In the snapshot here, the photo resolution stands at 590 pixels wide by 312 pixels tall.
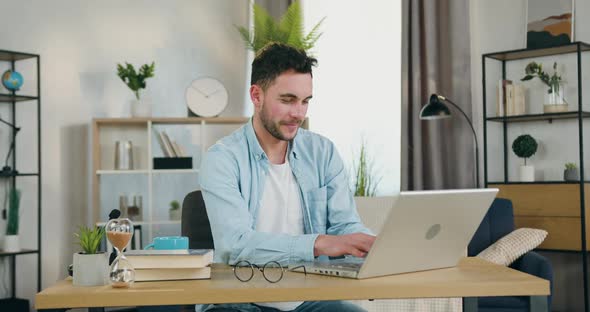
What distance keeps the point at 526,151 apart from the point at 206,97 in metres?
2.23

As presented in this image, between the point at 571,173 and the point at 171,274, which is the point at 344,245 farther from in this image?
the point at 571,173

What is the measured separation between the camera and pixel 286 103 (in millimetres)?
2189

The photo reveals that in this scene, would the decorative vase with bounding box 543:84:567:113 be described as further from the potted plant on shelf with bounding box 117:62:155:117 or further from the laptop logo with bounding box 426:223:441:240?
the laptop logo with bounding box 426:223:441:240

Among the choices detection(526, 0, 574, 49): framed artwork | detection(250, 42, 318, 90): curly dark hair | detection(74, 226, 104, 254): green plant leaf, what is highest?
detection(526, 0, 574, 49): framed artwork

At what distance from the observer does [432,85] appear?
488 centimetres

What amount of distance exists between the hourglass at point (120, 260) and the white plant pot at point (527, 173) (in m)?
3.34

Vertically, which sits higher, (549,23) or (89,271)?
(549,23)

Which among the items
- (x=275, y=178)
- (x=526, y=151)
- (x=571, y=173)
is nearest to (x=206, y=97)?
(x=526, y=151)

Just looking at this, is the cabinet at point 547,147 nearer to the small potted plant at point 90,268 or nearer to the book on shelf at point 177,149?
the book on shelf at point 177,149

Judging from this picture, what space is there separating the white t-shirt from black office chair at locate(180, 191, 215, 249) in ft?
1.15

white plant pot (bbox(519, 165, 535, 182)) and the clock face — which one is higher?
the clock face

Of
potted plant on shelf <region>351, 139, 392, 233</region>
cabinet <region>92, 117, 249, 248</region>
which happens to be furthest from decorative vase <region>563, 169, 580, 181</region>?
cabinet <region>92, 117, 249, 248</region>

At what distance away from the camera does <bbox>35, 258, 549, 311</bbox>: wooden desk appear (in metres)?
1.52

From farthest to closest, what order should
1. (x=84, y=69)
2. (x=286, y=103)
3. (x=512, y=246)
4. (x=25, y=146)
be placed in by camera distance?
(x=84, y=69), (x=25, y=146), (x=512, y=246), (x=286, y=103)
